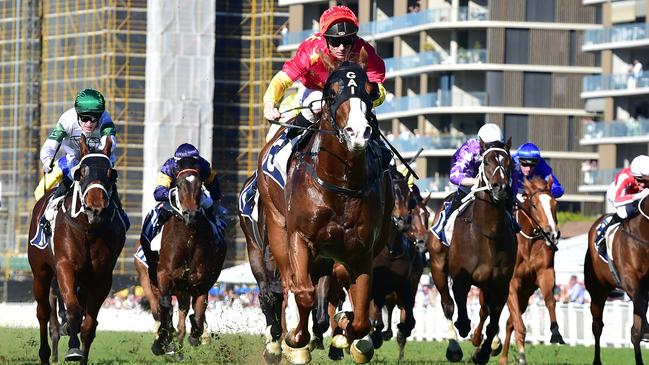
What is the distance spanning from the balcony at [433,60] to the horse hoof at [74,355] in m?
62.2

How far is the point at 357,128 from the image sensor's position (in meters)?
12.3

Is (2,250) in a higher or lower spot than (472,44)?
lower

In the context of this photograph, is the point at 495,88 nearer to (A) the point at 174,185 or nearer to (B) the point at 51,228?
(A) the point at 174,185

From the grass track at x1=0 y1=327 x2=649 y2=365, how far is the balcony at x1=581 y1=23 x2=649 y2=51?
41589mm

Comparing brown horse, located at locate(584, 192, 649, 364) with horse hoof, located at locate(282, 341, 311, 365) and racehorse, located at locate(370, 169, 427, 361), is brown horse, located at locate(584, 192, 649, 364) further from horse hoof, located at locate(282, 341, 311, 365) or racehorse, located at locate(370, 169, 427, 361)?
horse hoof, located at locate(282, 341, 311, 365)

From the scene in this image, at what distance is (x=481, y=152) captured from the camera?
19406 millimetres

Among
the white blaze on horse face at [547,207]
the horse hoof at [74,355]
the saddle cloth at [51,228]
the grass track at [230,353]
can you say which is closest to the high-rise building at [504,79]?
the grass track at [230,353]

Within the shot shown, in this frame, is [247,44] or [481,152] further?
[247,44]

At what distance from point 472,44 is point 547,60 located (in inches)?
148

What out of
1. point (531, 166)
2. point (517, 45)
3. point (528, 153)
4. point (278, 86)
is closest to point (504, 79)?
point (517, 45)

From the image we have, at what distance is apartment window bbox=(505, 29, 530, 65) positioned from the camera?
258 ft

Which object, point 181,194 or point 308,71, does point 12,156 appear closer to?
point 181,194

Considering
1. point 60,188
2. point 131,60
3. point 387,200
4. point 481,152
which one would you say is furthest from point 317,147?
point 131,60

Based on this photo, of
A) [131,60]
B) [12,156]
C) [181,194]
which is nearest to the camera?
[181,194]
